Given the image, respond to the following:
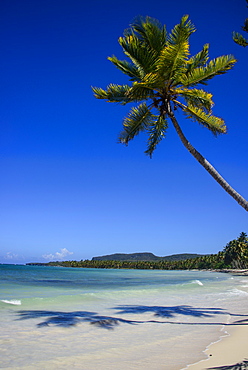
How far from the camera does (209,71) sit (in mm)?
9875

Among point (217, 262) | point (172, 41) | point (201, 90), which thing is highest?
point (172, 41)

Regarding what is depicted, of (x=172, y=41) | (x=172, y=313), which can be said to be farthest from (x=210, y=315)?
(x=172, y=41)

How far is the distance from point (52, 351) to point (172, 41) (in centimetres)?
912

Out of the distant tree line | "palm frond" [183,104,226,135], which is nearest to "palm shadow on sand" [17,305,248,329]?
"palm frond" [183,104,226,135]

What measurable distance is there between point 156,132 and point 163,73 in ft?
8.63

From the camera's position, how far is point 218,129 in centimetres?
1019

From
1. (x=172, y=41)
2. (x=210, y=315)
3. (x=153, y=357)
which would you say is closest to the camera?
(x=153, y=357)

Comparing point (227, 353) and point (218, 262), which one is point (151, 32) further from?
point (218, 262)

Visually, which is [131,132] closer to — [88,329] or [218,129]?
[218,129]

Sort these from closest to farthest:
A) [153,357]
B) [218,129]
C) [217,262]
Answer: [153,357], [218,129], [217,262]

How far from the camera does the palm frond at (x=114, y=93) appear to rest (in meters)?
10.7

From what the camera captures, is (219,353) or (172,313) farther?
(172,313)

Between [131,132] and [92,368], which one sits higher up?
[131,132]

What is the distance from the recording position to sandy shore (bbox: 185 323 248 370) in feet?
17.1
